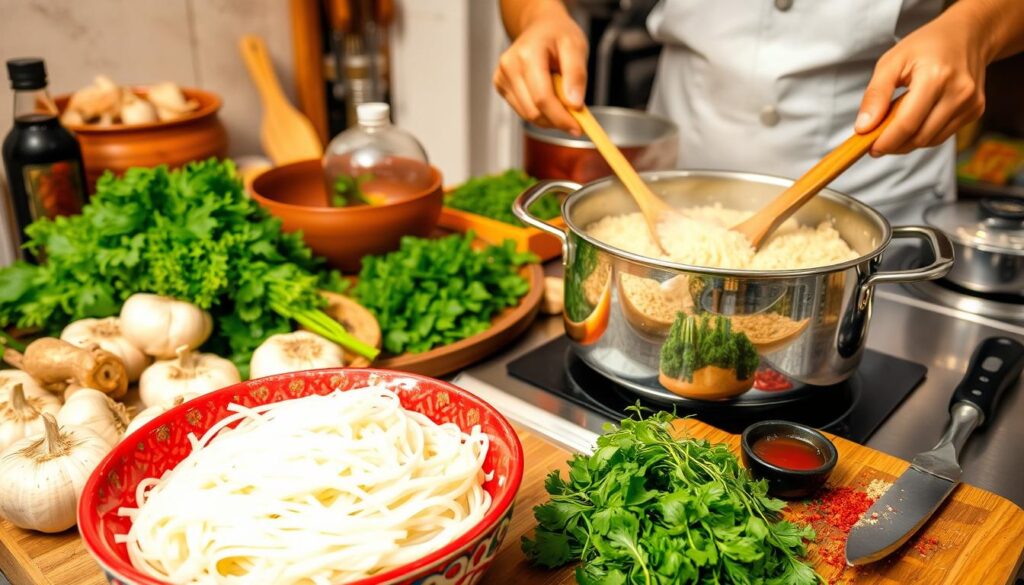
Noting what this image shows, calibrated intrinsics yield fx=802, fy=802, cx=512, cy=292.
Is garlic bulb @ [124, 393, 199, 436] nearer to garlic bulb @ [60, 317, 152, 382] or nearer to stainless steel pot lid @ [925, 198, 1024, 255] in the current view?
garlic bulb @ [60, 317, 152, 382]

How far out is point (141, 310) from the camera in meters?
1.19

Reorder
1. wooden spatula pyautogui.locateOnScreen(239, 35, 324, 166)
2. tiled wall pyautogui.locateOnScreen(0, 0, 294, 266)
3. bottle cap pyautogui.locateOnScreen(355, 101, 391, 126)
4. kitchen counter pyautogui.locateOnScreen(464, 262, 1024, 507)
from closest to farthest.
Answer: kitchen counter pyautogui.locateOnScreen(464, 262, 1024, 507)
bottle cap pyautogui.locateOnScreen(355, 101, 391, 126)
tiled wall pyautogui.locateOnScreen(0, 0, 294, 266)
wooden spatula pyautogui.locateOnScreen(239, 35, 324, 166)

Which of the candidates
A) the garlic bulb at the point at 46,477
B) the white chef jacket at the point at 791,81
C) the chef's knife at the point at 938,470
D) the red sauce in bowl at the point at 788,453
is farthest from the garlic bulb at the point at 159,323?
the white chef jacket at the point at 791,81

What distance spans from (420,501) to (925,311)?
109 centimetres

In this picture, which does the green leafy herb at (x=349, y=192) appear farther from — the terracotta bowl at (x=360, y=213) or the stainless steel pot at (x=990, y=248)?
the stainless steel pot at (x=990, y=248)

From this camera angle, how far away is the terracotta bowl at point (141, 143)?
166 cm

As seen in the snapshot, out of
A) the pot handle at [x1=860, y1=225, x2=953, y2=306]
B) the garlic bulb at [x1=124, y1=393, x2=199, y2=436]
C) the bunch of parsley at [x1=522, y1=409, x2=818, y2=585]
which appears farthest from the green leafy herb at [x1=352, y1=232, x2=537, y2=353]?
the pot handle at [x1=860, y1=225, x2=953, y2=306]

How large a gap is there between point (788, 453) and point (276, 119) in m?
1.75

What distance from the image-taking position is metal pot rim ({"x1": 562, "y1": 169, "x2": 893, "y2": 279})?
0.93 meters

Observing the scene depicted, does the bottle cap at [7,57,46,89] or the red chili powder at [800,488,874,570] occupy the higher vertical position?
the bottle cap at [7,57,46,89]

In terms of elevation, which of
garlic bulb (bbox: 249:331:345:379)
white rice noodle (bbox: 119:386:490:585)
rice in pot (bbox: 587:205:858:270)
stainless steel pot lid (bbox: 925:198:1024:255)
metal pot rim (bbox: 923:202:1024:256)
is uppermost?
rice in pot (bbox: 587:205:858:270)

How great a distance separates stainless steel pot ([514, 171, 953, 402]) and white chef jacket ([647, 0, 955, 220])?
1.83 ft

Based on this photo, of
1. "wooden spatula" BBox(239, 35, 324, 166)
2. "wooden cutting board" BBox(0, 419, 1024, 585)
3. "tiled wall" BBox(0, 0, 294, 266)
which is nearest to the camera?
"wooden cutting board" BBox(0, 419, 1024, 585)

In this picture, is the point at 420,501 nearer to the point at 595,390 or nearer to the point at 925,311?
the point at 595,390
